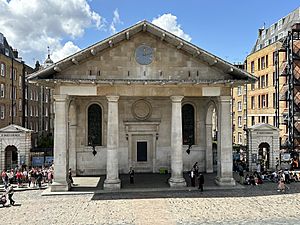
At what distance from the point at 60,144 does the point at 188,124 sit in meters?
11.7

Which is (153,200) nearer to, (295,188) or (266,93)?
(295,188)

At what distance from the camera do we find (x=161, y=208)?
63.2 feet

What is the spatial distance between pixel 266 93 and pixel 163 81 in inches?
1083

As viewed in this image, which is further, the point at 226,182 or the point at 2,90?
the point at 2,90

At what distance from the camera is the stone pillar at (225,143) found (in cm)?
2478

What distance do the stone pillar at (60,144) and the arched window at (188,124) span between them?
11.1 m

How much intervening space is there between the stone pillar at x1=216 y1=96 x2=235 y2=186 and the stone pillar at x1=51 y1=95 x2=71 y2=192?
9.98m

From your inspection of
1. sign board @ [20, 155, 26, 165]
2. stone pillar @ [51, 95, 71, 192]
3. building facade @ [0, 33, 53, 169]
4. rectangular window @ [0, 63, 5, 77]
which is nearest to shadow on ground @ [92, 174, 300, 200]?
stone pillar @ [51, 95, 71, 192]

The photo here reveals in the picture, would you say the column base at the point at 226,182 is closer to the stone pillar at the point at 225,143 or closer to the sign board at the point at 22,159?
the stone pillar at the point at 225,143

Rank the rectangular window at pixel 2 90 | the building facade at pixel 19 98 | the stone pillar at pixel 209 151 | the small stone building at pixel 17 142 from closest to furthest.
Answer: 1. the small stone building at pixel 17 142
2. the stone pillar at pixel 209 151
3. the rectangular window at pixel 2 90
4. the building facade at pixel 19 98

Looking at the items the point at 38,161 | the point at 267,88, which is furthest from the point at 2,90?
the point at 267,88

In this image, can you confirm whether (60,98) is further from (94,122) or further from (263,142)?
(263,142)

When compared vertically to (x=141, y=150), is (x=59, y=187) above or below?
below

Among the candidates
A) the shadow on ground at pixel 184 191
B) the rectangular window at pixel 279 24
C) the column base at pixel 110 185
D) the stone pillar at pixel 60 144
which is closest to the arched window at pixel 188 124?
the shadow on ground at pixel 184 191
